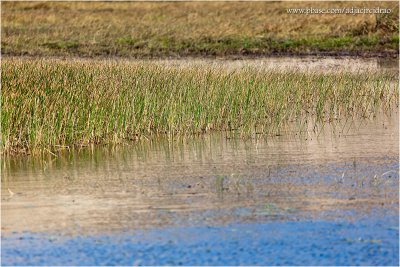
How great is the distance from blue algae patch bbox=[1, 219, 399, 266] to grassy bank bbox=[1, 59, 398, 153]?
4565 mm

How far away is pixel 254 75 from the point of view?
17219mm

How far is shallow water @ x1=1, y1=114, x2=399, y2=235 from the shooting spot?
28.2 ft

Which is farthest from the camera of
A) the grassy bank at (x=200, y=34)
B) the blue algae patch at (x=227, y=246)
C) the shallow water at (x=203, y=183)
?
the grassy bank at (x=200, y=34)

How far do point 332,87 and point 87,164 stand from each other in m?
6.45

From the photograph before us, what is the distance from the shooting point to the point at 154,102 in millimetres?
14109

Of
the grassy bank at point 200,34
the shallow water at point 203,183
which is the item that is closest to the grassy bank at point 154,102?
the shallow water at point 203,183

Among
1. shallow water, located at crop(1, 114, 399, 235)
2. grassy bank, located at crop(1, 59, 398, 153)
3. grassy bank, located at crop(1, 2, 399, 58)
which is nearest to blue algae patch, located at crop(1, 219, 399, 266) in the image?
shallow water, located at crop(1, 114, 399, 235)

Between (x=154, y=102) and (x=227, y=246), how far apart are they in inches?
262

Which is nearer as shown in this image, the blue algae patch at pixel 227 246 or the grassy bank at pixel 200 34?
the blue algae patch at pixel 227 246

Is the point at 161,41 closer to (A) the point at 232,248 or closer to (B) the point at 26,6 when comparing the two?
(B) the point at 26,6

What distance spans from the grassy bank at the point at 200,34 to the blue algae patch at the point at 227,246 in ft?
71.0

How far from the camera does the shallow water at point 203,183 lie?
339 inches

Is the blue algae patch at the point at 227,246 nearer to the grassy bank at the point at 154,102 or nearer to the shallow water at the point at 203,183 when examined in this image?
the shallow water at the point at 203,183

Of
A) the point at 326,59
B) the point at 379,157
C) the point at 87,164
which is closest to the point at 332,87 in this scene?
the point at 379,157
